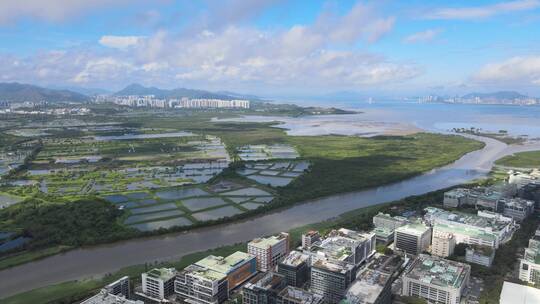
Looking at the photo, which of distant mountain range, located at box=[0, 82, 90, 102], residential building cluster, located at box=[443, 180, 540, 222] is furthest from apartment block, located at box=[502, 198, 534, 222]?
distant mountain range, located at box=[0, 82, 90, 102]

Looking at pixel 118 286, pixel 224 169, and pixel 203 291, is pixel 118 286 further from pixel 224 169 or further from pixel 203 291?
pixel 224 169

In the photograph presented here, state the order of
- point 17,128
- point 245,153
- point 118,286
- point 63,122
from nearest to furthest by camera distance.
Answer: point 118,286 < point 245,153 < point 17,128 < point 63,122

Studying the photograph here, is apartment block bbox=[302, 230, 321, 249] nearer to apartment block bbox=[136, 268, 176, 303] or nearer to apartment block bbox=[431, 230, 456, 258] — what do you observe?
apartment block bbox=[431, 230, 456, 258]

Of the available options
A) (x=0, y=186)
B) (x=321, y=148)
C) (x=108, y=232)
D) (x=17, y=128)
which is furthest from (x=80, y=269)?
(x=17, y=128)

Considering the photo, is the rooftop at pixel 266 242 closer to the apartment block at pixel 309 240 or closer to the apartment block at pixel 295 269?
the apartment block at pixel 309 240

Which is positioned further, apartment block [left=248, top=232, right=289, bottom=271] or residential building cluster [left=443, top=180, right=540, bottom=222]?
residential building cluster [left=443, top=180, right=540, bottom=222]

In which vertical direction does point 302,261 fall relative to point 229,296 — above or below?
above
